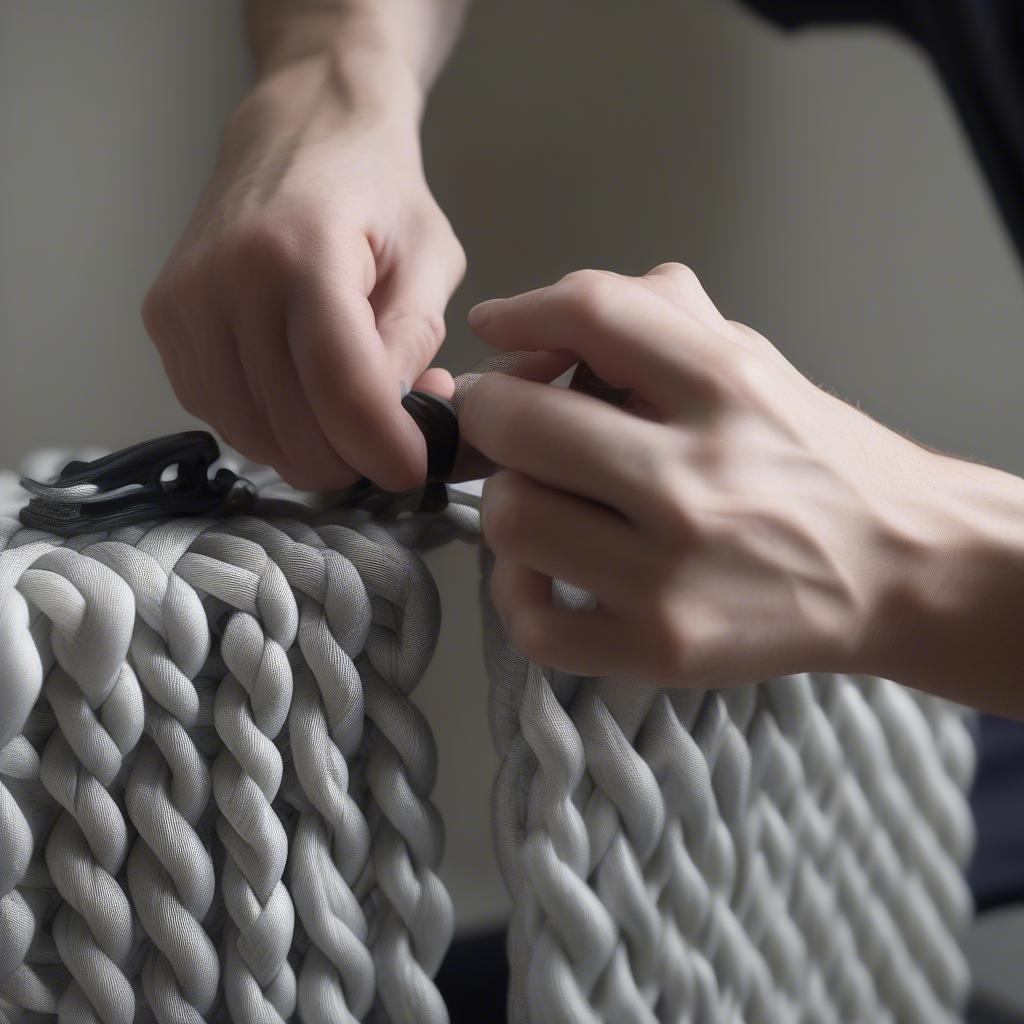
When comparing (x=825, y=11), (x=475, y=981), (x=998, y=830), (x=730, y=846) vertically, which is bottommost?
(x=475, y=981)

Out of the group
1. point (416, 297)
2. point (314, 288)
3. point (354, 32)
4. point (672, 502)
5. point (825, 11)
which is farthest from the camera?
point (825, 11)

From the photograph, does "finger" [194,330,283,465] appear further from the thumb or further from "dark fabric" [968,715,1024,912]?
"dark fabric" [968,715,1024,912]

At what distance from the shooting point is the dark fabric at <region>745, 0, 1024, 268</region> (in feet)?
2.26

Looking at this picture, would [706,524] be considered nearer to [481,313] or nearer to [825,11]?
[481,313]

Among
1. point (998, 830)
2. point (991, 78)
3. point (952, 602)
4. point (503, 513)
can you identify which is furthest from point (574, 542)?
point (991, 78)

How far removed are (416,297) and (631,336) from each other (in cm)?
23

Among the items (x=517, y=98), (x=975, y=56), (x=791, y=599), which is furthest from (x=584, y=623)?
(x=517, y=98)

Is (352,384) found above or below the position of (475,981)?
above

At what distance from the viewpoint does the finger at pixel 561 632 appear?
10.2 inches

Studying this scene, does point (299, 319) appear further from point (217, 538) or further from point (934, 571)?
point (934, 571)

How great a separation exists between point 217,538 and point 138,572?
0.03 m

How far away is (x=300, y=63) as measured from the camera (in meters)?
0.57

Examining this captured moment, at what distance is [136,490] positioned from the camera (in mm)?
314

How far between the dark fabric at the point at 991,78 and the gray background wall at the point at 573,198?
209 millimetres
